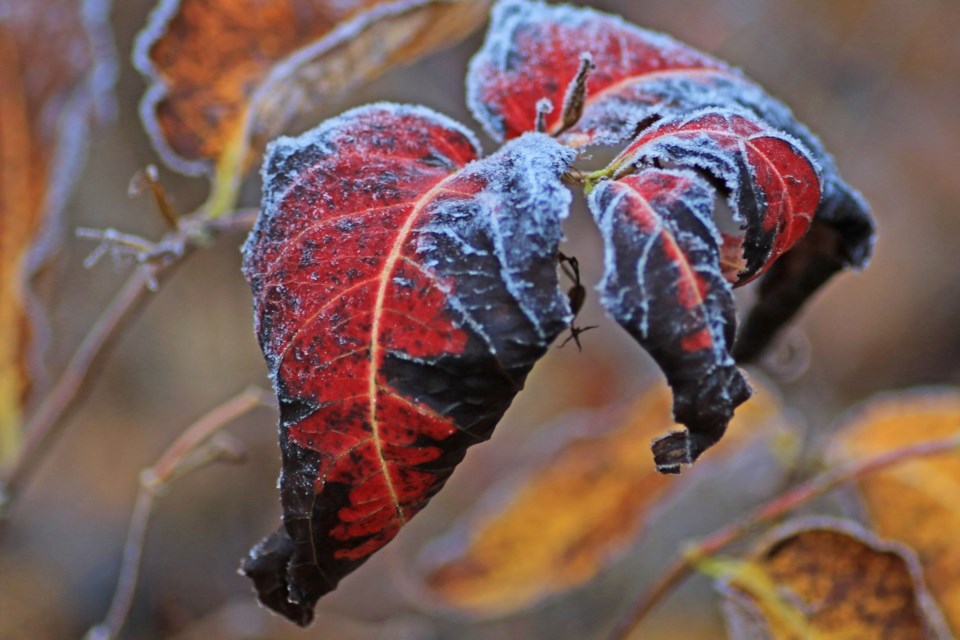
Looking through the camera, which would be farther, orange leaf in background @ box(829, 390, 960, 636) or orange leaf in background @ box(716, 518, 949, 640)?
orange leaf in background @ box(829, 390, 960, 636)

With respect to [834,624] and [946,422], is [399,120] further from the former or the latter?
[946,422]

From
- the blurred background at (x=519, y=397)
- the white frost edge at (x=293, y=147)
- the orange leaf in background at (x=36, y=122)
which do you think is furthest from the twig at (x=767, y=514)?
the orange leaf in background at (x=36, y=122)

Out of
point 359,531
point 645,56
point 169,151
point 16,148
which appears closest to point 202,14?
point 169,151

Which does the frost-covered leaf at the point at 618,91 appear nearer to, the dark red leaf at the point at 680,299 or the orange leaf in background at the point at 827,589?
the dark red leaf at the point at 680,299

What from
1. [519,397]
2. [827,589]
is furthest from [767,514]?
[519,397]

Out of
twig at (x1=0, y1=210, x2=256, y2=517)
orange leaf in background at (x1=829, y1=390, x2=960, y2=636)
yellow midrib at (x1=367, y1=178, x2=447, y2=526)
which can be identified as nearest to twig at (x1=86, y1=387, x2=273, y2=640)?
twig at (x1=0, y1=210, x2=256, y2=517)

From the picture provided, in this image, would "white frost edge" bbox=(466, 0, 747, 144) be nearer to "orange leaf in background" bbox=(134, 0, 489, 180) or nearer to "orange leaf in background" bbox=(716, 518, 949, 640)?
"orange leaf in background" bbox=(134, 0, 489, 180)
